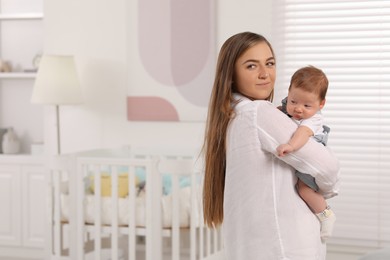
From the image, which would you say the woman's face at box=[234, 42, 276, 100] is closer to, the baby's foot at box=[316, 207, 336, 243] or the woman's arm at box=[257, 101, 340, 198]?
the woman's arm at box=[257, 101, 340, 198]

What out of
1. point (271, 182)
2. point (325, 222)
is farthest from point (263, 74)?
point (325, 222)

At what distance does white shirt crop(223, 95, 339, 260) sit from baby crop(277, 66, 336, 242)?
2 centimetres

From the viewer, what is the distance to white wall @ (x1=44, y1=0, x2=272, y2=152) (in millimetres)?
4590

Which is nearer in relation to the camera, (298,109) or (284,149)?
(284,149)

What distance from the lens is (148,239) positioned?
148 inches

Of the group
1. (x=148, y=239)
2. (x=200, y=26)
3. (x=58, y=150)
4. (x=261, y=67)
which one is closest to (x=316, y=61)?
(x=200, y=26)

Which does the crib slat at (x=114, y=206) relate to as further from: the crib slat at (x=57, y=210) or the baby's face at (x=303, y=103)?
the baby's face at (x=303, y=103)

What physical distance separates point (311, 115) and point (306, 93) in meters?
0.05

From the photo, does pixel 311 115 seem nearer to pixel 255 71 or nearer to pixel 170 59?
pixel 255 71

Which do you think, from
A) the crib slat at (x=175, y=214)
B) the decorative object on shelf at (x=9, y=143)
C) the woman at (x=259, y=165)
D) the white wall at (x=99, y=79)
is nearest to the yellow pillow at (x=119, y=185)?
the crib slat at (x=175, y=214)

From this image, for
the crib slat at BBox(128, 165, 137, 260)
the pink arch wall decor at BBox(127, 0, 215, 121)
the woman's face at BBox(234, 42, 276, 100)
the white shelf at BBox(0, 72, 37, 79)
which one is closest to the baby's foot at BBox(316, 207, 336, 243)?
the woman's face at BBox(234, 42, 276, 100)

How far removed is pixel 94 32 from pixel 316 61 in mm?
1357

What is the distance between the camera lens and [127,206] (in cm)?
384

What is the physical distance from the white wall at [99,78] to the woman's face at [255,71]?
2.67 meters
